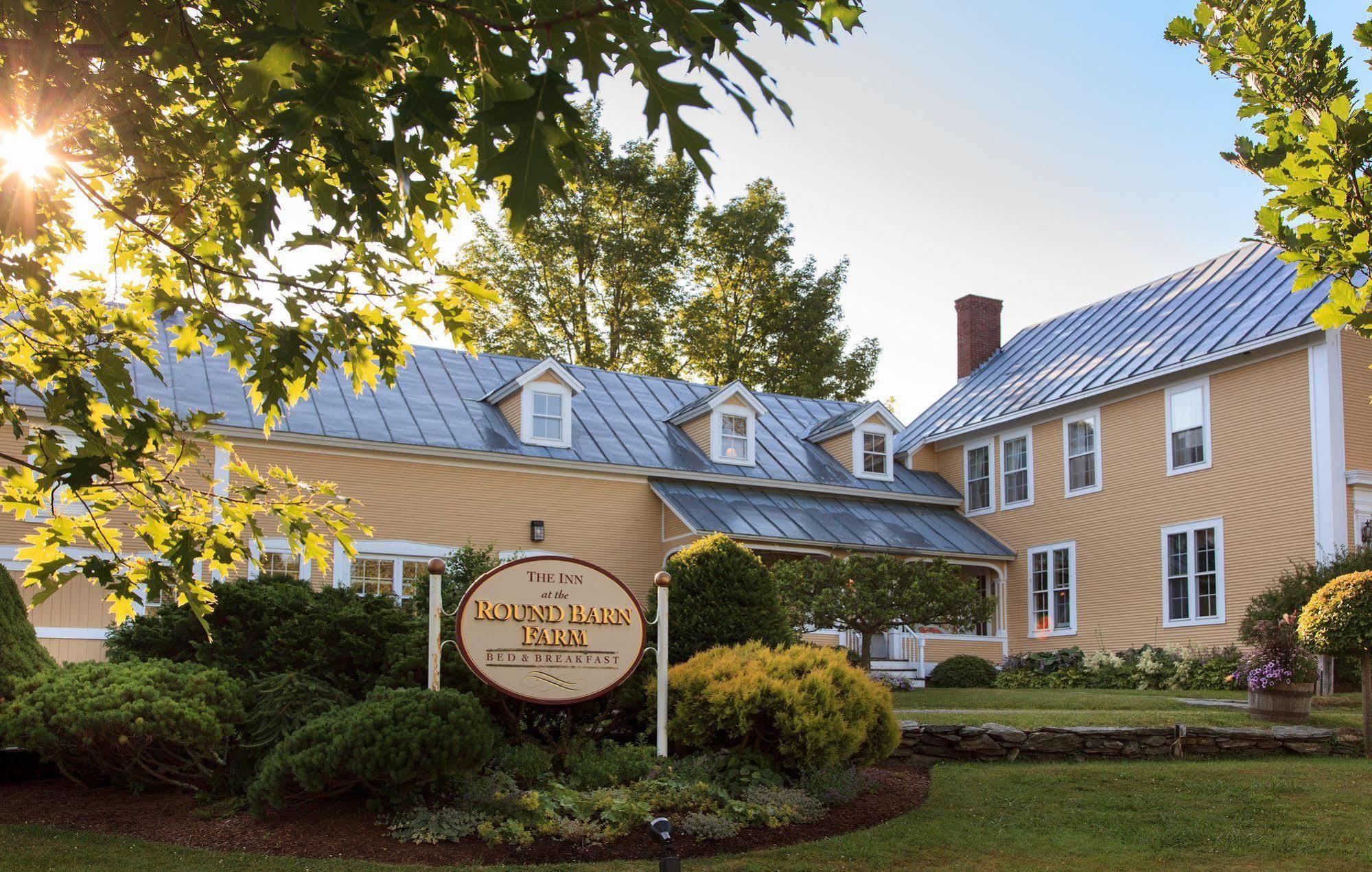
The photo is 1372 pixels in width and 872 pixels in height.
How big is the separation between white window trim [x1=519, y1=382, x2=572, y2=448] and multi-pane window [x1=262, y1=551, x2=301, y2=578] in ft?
14.3

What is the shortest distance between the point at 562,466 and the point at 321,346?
16150 millimetres

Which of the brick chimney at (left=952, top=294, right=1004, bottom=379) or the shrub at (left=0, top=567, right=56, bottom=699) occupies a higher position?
the brick chimney at (left=952, top=294, right=1004, bottom=379)

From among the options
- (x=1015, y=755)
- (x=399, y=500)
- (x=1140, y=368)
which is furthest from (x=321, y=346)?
(x=1140, y=368)

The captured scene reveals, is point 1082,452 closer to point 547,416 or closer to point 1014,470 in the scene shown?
point 1014,470

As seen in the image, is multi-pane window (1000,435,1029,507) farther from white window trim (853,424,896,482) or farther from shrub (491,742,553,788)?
shrub (491,742,553,788)

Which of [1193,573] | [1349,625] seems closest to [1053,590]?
[1193,573]

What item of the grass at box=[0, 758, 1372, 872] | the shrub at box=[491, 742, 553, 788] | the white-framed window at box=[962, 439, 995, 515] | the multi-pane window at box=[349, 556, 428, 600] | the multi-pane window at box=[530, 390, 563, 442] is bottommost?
the grass at box=[0, 758, 1372, 872]

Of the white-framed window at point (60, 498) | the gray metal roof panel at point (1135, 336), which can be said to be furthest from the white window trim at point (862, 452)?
the white-framed window at point (60, 498)

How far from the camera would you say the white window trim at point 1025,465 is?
24.5 m

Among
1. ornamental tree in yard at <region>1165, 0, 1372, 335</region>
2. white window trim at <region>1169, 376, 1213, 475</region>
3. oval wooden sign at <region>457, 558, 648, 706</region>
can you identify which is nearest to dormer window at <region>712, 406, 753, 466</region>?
white window trim at <region>1169, 376, 1213, 475</region>

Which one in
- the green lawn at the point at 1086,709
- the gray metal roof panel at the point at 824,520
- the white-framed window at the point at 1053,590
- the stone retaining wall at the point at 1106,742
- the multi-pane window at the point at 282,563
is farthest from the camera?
the white-framed window at the point at 1053,590

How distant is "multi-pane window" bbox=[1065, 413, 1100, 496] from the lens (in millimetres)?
22953

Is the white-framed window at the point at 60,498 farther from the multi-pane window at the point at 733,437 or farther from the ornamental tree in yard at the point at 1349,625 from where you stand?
the multi-pane window at the point at 733,437

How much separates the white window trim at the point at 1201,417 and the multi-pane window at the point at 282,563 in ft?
46.7
